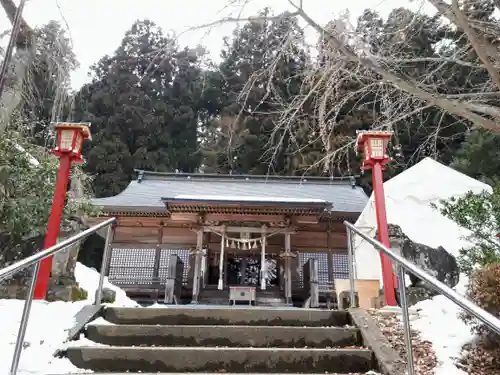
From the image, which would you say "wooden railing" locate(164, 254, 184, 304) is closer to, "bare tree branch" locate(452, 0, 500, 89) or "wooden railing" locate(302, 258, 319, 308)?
"wooden railing" locate(302, 258, 319, 308)

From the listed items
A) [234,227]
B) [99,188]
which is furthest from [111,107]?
[234,227]

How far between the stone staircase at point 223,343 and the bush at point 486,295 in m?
0.85

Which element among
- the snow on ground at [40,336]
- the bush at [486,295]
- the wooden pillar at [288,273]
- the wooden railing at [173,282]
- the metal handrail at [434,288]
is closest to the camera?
the metal handrail at [434,288]

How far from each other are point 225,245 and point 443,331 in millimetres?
8321

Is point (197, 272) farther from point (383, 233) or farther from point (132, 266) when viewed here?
point (383, 233)

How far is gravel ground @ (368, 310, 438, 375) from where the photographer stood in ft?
9.22

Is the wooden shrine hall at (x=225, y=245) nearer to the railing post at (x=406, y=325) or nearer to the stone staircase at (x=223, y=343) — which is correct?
the stone staircase at (x=223, y=343)

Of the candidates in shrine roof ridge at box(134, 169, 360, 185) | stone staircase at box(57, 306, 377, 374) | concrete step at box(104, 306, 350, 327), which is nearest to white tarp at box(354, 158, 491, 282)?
shrine roof ridge at box(134, 169, 360, 185)

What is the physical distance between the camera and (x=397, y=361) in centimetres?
264

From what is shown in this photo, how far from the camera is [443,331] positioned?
130 inches

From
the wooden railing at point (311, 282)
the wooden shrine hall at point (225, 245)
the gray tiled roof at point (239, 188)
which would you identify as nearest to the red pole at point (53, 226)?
the wooden shrine hall at point (225, 245)

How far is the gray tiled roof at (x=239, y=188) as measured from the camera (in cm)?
1368

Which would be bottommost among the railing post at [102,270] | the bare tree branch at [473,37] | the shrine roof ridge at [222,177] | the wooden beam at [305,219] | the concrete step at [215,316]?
the concrete step at [215,316]

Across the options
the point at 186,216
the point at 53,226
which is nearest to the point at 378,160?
the point at 53,226
